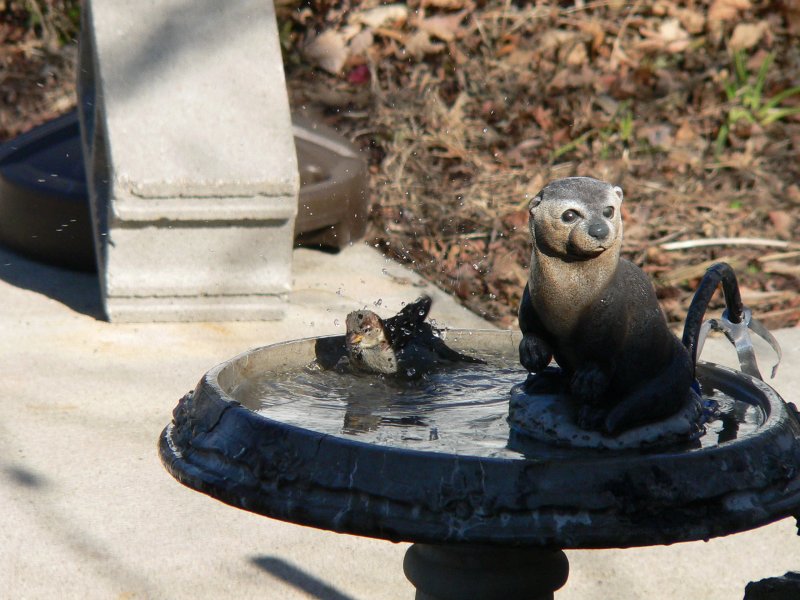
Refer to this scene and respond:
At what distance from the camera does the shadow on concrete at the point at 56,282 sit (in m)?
5.62

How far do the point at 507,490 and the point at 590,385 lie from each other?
291mm

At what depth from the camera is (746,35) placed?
8430mm

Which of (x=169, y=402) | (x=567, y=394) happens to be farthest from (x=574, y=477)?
(x=169, y=402)

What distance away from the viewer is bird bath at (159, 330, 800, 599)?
1.81 meters

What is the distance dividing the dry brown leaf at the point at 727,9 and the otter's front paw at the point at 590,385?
23.5 ft

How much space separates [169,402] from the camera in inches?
180

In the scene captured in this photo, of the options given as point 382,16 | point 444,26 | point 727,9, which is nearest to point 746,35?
point 727,9

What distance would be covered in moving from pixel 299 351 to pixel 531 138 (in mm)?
5399

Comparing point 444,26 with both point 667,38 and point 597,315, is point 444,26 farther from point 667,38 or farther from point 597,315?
point 597,315

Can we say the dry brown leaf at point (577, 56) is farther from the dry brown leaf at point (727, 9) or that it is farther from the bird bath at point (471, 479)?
the bird bath at point (471, 479)

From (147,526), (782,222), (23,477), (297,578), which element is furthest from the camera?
(782,222)

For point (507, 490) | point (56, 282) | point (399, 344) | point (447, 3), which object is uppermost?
point (507, 490)

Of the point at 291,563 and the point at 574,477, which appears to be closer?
the point at 574,477

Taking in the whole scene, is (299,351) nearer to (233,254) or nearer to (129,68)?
(233,254)
